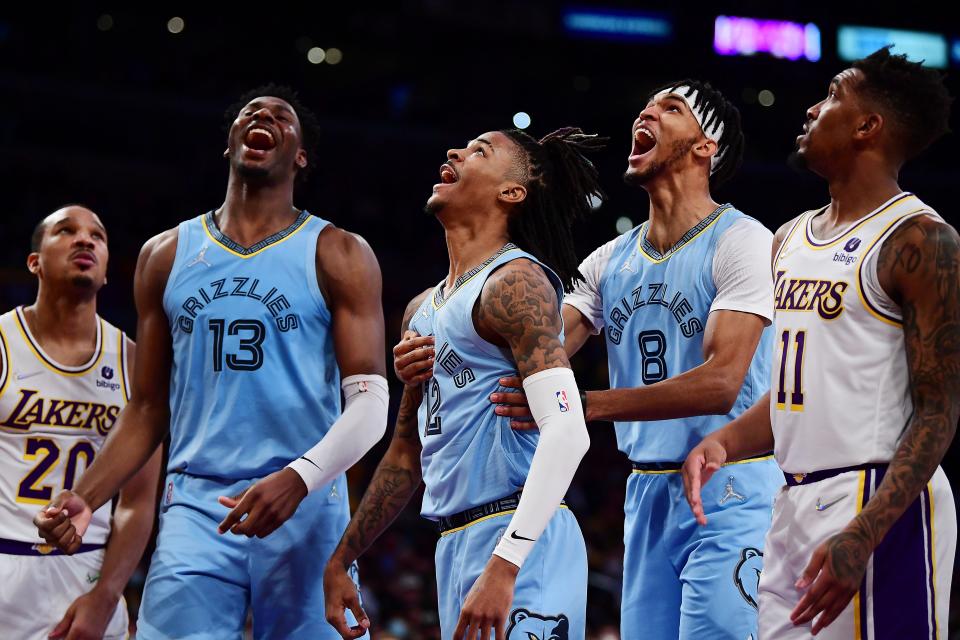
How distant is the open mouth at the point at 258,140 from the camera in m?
4.38

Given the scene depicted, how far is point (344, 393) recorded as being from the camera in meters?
4.07

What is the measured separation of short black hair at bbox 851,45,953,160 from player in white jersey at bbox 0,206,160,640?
128 inches

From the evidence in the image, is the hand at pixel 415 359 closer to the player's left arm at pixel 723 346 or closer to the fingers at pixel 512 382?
the fingers at pixel 512 382

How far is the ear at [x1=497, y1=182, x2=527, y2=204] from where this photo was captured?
3957mm

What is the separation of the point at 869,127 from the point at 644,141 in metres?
1.29

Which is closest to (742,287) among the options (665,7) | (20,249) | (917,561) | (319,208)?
(917,561)

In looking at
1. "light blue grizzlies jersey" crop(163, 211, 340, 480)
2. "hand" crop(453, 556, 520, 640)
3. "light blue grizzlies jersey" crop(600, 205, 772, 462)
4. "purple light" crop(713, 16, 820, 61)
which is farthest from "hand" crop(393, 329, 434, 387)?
"purple light" crop(713, 16, 820, 61)

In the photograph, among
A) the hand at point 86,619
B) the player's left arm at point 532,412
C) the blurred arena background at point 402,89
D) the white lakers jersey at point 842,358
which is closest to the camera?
the player's left arm at point 532,412

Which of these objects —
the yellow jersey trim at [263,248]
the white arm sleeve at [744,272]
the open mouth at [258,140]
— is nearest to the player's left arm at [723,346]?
the white arm sleeve at [744,272]

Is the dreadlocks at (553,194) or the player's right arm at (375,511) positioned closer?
the player's right arm at (375,511)

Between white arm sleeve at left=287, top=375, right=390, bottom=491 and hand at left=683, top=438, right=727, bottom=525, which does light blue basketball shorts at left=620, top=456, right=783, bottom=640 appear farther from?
white arm sleeve at left=287, top=375, right=390, bottom=491

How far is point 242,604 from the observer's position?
3936mm

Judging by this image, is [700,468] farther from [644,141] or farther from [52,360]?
[52,360]

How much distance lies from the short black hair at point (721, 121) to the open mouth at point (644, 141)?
226mm
